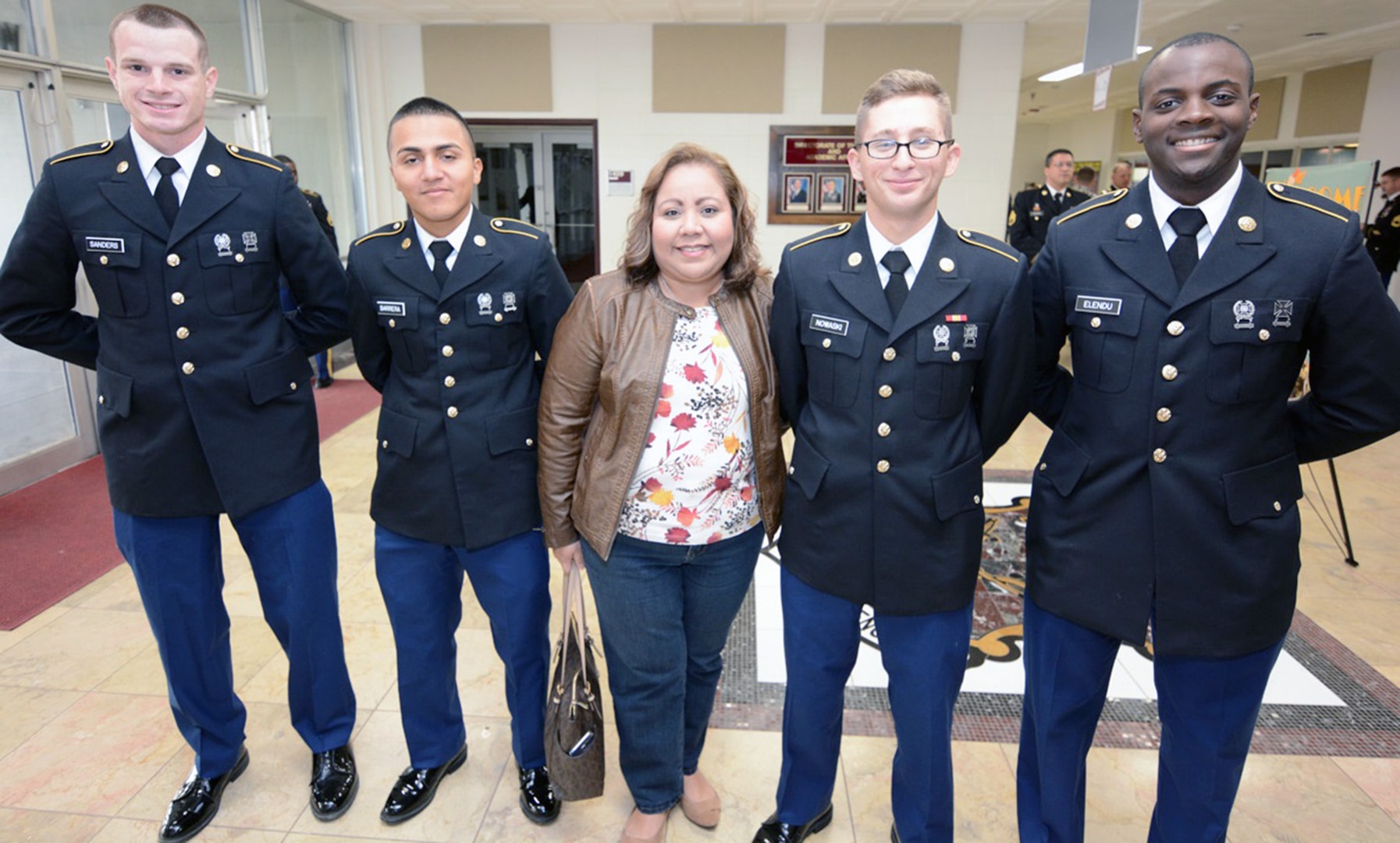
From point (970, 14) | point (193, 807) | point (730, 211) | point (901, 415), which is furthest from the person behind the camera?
point (970, 14)

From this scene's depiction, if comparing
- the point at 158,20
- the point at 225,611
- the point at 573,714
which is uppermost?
the point at 158,20

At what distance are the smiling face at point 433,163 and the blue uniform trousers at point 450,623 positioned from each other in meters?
0.78

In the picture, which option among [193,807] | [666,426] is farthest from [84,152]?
[193,807]

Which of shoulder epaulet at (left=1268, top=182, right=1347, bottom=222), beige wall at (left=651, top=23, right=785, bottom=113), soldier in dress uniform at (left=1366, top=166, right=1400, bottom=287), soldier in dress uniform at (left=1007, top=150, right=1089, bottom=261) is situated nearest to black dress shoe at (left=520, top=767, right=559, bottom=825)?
shoulder epaulet at (left=1268, top=182, right=1347, bottom=222)

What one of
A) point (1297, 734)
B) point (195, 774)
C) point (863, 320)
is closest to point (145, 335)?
point (195, 774)

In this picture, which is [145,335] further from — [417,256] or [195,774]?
[195,774]

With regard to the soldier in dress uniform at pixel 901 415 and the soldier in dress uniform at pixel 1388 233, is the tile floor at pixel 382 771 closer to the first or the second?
the soldier in dress uniform at pixel 901 415

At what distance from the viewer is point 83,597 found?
10.8 feet

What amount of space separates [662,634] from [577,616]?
8.7 inches

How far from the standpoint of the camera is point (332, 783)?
7.23ft

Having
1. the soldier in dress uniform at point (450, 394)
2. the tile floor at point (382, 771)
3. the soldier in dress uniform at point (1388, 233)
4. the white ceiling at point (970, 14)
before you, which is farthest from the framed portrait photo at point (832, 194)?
the soldier in dress uniform at point (450, 394)

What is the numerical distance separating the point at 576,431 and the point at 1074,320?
1.05 metres

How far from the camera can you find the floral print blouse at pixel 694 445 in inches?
70.0

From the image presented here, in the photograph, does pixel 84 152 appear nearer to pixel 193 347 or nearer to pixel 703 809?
pixel 193 347
